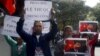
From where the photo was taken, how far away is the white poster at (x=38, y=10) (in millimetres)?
6887

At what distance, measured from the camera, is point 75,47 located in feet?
23.5

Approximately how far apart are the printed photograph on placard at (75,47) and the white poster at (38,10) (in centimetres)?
64

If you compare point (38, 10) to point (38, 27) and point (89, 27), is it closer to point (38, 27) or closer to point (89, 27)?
point (38, 27)

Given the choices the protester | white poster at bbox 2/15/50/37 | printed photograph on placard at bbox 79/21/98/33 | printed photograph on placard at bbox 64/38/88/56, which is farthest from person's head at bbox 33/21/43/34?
printed photograph on placard at bbox 79/21/98/33

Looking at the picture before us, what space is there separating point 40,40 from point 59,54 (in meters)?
0.61

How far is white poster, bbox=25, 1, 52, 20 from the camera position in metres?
6.89

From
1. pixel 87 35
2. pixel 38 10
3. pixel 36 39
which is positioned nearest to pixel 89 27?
pixel 87 35

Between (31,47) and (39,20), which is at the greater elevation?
(39,20)

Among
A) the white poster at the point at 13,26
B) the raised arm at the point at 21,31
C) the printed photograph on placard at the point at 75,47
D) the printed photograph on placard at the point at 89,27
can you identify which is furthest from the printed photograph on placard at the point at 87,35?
the raised arm at the point at 21,31

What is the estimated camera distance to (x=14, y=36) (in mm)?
6945

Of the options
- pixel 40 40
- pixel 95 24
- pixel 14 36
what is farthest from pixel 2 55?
pixel 95 24

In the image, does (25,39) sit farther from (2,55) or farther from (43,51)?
(2,55)

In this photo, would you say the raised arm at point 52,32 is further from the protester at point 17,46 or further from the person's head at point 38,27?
the protester at point 17,46

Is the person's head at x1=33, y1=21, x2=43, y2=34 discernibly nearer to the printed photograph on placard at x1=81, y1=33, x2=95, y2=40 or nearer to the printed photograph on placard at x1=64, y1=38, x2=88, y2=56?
the printed photograph on placard at x1=64, y1=38, x2=88, y2=56
